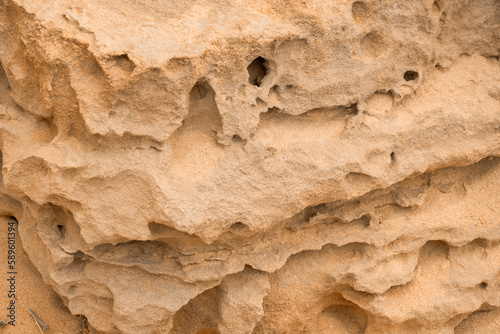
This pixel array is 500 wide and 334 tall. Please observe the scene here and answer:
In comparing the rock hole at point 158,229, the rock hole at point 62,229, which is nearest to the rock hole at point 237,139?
the rock hole at point 158,229

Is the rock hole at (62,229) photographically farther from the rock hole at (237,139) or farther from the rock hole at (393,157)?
the rock hole at (393,157)

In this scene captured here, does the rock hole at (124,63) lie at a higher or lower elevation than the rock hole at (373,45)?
lower

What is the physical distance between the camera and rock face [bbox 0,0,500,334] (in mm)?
1770

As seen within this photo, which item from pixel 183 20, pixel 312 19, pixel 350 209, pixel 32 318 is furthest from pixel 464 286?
pixel 32 318

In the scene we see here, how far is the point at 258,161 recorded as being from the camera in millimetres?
1904

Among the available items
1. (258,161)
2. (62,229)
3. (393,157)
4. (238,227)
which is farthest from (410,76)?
(62,229)

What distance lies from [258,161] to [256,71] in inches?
13.0

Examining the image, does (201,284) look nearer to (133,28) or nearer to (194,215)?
(194,215)

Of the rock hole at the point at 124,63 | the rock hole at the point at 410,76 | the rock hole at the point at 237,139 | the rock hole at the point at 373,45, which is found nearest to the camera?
the rock hole at the point at 124,63

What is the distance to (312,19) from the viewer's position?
6.09ft

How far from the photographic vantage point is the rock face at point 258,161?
1.77 m

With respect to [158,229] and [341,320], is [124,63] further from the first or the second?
[341,320]

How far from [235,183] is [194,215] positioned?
0.60 feet

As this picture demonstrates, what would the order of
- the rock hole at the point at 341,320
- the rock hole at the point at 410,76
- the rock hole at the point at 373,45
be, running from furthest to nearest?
the rock hole at the point at 341,320
the rock hole at the point at 410,76
the rock hole at the point at 373,45
